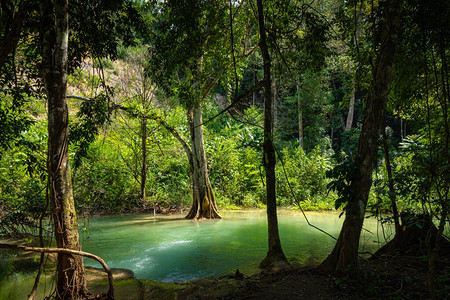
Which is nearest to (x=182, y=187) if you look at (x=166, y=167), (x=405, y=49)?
(x=166, y=167)

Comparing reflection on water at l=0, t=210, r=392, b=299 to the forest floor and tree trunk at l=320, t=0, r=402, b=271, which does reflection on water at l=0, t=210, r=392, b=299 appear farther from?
tree trunk at l=320, t=0, r=402, b=271

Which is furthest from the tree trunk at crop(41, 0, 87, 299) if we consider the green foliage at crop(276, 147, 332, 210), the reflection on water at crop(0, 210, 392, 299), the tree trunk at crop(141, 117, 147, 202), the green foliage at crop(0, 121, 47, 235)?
the green foliage at crop(276, 147, 332, 210)

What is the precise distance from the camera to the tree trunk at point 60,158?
313cm

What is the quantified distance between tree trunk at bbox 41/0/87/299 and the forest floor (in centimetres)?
75

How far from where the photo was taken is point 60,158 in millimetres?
3203

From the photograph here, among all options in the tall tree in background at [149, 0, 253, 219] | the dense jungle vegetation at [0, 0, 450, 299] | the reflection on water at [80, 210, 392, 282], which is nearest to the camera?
the dense jungle vegetation at [0, 0, 450, 299]

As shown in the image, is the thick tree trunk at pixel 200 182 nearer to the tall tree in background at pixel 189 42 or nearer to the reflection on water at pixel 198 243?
the reflection on water at pixel 198 243

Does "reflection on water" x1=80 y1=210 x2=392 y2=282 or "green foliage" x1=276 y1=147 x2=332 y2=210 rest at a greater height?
"green foliage" x1=276 y1=147 x2=332 y2=210

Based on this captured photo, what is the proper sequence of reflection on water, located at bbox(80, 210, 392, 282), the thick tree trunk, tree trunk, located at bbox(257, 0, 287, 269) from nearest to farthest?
tree trunk, located at bbox(257, 0, 287, 269), reflection on water, located at bbox(80, 210, 392, 282), the thick tree trunk

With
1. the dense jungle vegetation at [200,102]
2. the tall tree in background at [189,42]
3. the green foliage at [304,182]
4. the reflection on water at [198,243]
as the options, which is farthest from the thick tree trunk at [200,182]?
the green foliage at [304,182]

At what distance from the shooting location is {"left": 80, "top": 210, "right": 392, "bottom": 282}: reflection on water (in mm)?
5262

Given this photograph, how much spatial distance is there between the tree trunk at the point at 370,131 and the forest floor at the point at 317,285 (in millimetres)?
307

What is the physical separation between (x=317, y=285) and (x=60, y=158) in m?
3.31

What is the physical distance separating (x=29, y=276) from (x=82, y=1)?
175 inches
